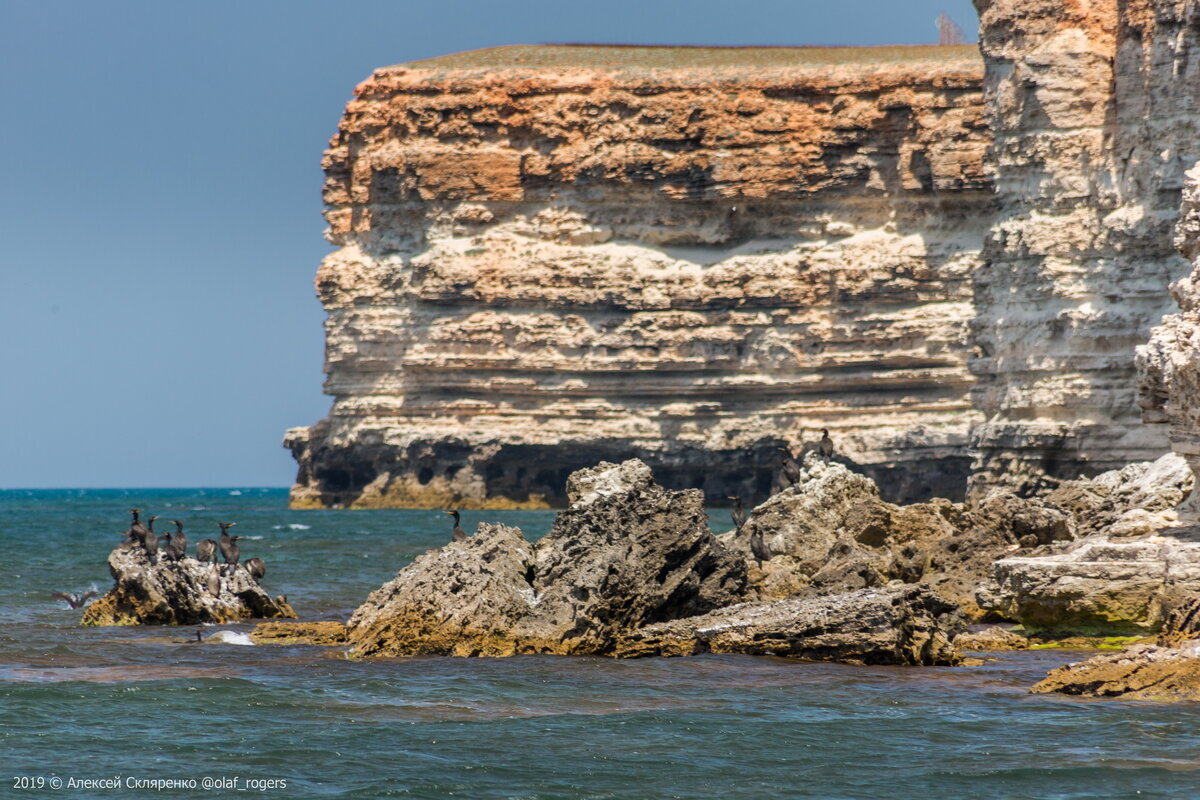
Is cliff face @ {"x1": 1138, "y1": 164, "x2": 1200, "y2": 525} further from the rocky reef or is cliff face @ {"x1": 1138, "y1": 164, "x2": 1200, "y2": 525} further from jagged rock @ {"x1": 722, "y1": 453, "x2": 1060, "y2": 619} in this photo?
jagged rock @ {"x1": 722, "y1": 453, "x2": 1060, "y2": 619}

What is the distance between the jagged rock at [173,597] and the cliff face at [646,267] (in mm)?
42402

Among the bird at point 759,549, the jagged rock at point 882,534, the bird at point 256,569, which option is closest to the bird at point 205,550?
the bird at point 256,569

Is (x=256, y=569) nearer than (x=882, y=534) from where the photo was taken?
Yes

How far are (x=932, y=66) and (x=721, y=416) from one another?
49.9 feet

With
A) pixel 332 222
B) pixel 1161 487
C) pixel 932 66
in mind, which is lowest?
pixel 1161 487

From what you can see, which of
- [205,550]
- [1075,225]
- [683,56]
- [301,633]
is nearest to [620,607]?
[301,633]

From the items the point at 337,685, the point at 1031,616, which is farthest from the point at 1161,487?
the point at 337,685

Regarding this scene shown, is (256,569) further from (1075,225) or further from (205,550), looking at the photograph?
(1075,225)

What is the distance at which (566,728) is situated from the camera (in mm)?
13883

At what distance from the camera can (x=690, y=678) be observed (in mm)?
16250

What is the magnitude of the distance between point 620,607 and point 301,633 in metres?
4.01

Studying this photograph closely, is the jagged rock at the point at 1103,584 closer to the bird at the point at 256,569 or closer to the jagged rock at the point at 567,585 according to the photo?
the jagged rock at the point at 567,585

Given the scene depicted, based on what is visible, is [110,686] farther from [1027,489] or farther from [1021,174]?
[1021,174]

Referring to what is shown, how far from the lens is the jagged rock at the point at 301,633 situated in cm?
1947
